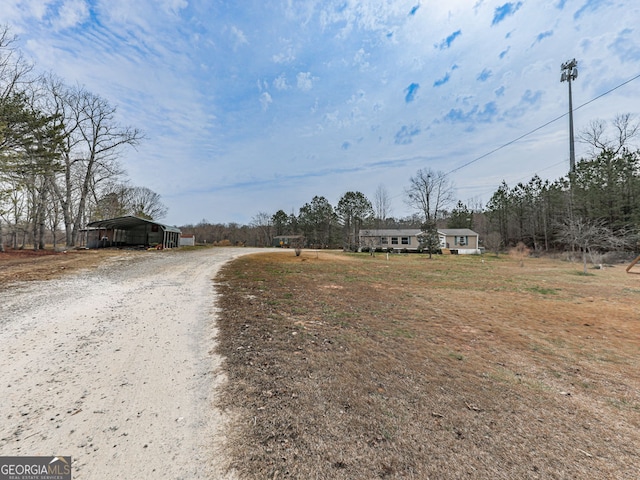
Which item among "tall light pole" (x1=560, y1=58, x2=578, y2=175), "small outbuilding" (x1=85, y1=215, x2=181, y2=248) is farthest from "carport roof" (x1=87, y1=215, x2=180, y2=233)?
"tall light pole" (x1=560, y1=58, x2=578, y2=175)

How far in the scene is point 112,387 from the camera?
253 cm

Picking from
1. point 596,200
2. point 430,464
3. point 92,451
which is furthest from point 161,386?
point 596,200

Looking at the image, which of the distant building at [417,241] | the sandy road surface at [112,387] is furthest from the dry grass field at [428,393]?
the distant building at [417,241]

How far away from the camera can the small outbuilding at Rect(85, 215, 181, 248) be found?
21359mm

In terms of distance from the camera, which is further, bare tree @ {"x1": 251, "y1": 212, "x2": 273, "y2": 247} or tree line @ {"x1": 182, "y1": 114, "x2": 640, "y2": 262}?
bare tree @ {"x1": 251, "y1": 212, "x2": 273, "y2": 247}

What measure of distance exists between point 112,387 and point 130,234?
89.4 feet

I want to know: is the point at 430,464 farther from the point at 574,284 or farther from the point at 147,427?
the point at 574,284

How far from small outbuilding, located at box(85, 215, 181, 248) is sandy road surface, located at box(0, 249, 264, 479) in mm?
19873

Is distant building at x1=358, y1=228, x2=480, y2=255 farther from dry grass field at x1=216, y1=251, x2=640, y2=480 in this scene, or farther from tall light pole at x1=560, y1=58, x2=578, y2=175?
dry grass field at x1=216, y1=251, x2=640, y2=480

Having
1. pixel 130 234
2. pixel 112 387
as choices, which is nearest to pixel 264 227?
pixel 130 234

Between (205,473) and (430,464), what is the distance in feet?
4.97

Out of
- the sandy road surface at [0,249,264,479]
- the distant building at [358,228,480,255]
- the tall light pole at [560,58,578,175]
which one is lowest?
the sandy road surface at [0,249,264,479]

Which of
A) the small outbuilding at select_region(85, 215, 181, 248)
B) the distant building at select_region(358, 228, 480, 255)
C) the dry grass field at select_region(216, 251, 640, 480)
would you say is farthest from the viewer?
the distant building at select_region(358, 228, 480, 255)

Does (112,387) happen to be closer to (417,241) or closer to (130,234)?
(130,234)
